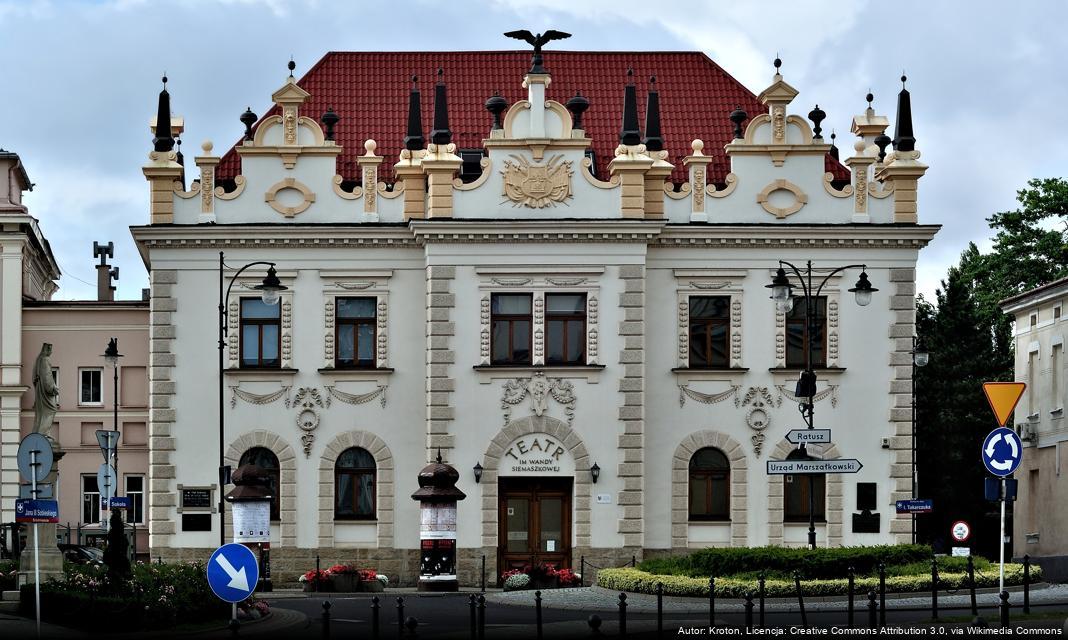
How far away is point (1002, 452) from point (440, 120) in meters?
26.0

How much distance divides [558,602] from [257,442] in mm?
13900

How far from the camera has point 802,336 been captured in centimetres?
5341

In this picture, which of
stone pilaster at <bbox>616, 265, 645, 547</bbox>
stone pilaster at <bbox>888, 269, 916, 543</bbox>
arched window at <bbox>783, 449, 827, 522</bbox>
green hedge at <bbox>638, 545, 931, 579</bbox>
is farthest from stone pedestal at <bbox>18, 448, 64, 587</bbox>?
stone pilaster at <bbox>888, 269, 916, 543</bbox>

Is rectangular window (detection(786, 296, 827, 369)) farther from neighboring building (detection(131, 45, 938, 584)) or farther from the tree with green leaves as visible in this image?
the tree with green leaves

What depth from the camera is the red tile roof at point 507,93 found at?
56.4 meters

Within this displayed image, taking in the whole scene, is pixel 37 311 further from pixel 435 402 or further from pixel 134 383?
pixel 435 402

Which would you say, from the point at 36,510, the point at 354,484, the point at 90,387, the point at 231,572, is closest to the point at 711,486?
the point at 354,484

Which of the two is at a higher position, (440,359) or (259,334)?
(259,334)

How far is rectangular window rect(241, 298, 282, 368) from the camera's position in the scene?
5291 centimetres

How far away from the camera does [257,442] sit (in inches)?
2066

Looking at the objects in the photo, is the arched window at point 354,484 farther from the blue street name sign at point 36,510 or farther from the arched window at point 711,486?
the blue street name sign at point 36,510

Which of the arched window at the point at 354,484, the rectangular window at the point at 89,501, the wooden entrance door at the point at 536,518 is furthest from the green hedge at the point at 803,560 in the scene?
the rectangular window at the point at 89,501

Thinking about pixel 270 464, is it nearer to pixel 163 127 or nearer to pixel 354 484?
pixel 354 484

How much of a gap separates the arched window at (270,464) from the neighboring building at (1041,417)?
2117 cm
